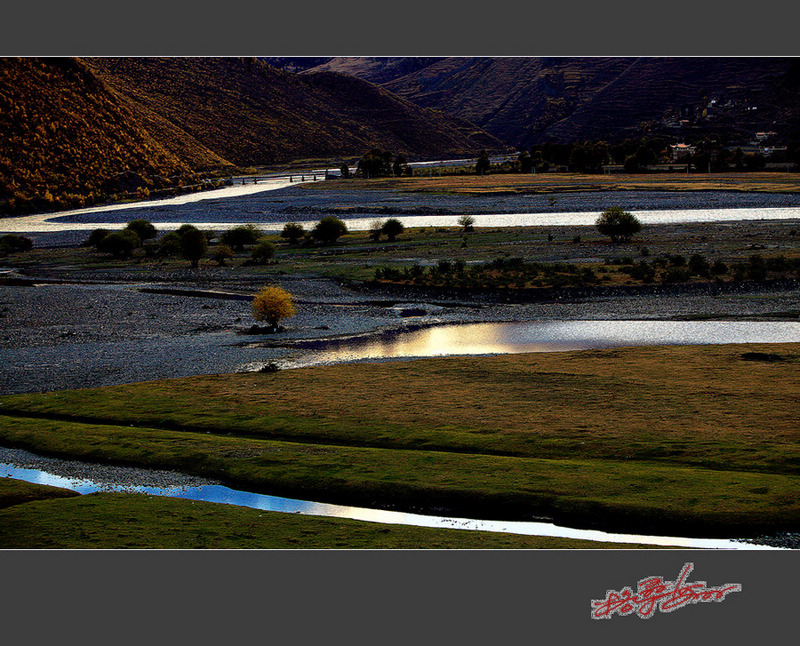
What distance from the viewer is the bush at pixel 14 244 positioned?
330 ft

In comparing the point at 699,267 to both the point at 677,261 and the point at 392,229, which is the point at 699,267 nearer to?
the point at 677,261

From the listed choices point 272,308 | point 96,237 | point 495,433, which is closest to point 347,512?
point 495,433

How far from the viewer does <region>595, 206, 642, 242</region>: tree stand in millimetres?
85125

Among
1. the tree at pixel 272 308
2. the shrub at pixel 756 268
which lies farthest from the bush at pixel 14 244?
the shrub at pixel 756 268

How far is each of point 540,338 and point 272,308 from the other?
1630 cm

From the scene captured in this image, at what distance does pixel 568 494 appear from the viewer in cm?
2628

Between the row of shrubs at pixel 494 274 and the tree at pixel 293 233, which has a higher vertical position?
the tree at pixel 293 233

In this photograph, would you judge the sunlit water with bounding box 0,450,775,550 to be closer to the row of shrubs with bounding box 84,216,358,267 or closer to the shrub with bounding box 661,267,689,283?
the shrub with bounding box 661,267,689,283

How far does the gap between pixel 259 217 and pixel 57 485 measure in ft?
342

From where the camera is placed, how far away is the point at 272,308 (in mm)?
53781

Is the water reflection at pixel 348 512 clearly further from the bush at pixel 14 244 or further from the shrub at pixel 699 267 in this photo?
the bush at pixel 14 244
